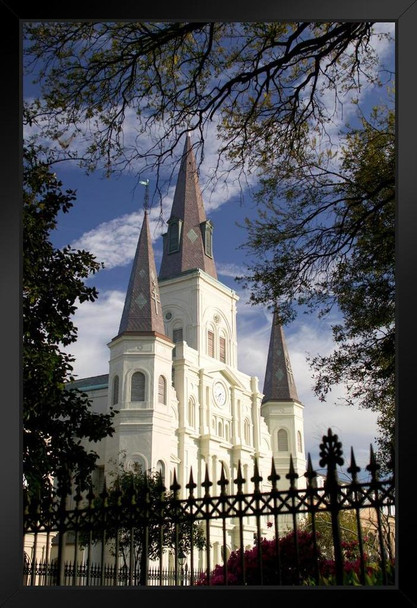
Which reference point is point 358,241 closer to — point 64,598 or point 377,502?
point 377,502

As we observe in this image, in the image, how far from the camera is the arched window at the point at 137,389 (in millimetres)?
24750

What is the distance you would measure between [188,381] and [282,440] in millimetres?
7677

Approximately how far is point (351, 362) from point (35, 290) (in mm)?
2699

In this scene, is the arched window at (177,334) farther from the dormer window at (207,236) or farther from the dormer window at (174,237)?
the dormer window at (207,236)

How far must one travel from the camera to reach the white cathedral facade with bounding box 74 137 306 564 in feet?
80.3

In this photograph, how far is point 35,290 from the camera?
5.37 m

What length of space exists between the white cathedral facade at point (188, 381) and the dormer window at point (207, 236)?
0.07m

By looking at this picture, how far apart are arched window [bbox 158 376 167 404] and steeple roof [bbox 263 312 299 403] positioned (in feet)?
30.8

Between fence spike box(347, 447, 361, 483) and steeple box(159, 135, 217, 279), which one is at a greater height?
steeple box(159, 135, 217, 279)

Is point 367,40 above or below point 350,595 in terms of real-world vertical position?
above

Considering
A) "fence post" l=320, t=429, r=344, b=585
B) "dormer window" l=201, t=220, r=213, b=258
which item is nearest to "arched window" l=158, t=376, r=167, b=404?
"dormer window" l=201, t=220, r=213, b=258

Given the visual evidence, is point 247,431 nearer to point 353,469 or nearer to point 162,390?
point 162,390

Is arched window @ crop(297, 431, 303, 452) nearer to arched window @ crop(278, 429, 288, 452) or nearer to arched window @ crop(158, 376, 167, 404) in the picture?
arched window @ crop(278, 429, 288, 452)
